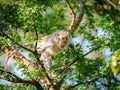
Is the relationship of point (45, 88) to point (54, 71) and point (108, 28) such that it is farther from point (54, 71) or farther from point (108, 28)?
point (108, 28)

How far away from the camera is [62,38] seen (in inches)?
176

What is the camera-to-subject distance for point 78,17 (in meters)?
4.69

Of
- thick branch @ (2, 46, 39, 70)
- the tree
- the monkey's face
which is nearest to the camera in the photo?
the tree

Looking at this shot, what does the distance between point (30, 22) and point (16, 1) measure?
5.01 feet

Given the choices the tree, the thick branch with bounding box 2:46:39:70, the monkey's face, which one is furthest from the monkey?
the thick branch with bounding box 2:46:39:70

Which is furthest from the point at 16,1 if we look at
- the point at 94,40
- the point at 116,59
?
the point at 116,59

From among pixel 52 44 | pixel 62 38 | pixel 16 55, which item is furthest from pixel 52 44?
pixel 16 55

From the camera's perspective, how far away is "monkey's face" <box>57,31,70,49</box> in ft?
14.2

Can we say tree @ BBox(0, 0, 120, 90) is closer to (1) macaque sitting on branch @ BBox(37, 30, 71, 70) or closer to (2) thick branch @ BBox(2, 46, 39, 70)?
(2) thick branch @ BBox(2, 46, 39, 70)

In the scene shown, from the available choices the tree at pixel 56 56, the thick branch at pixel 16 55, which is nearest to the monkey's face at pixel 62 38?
the tree at pixel 56 56

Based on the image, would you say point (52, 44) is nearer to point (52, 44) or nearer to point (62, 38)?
point (52, 44)

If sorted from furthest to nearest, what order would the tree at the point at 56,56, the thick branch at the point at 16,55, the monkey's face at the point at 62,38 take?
the monkey's face at the point at 62,38
the thick branch at the point at 16,55
the tree at the point at 56,56

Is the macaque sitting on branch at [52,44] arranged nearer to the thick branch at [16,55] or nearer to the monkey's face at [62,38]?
the monkey's face at [62,38]

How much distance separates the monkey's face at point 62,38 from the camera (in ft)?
14.2
